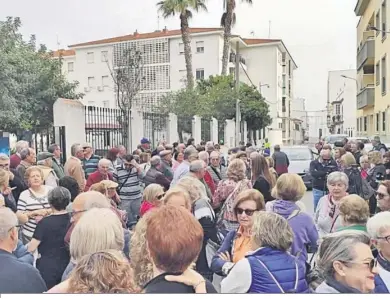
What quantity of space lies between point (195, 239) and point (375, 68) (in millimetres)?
30681

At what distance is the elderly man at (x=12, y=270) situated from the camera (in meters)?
2.69

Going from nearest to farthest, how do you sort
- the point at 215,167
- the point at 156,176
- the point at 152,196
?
the point at 152,196 → the point at 156,176 → the point at 215,167

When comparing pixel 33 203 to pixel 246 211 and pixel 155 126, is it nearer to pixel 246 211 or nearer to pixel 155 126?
pixel 246 211

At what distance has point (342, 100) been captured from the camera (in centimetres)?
7475

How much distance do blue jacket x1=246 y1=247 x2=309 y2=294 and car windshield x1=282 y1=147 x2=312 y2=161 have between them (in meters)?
13.7

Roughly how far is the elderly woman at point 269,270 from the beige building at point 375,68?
2147 centimetres

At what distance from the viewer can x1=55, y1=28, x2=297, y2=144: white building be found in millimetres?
47094

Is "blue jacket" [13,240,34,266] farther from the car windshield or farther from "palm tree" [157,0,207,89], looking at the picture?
"palm tree" [157,0,207,89]

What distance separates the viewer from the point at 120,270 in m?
2.44

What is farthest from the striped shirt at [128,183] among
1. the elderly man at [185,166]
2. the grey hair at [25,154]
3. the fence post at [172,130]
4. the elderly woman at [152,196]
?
the fence post at [172,130]

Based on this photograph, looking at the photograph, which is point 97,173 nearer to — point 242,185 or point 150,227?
point 242,185

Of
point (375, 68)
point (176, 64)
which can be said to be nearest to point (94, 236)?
point (375, 68)
